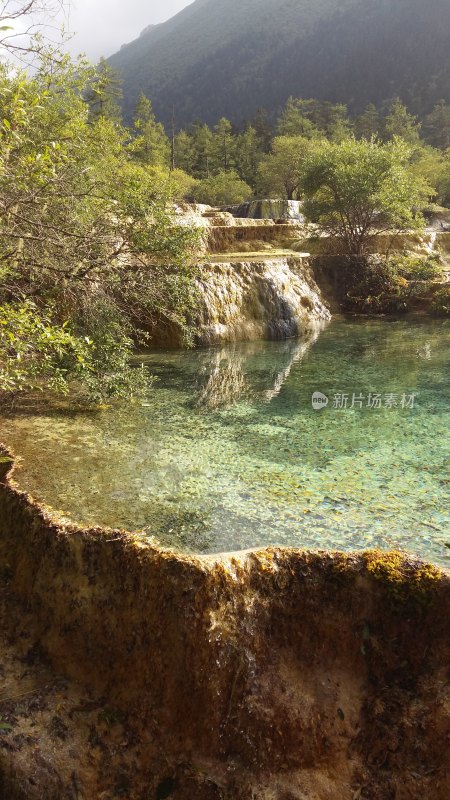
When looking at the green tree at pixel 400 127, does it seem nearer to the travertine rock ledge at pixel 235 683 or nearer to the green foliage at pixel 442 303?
the green foliage at pixel 442 303

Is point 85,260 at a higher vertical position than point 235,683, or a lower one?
higher

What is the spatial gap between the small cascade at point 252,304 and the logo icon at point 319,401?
6665 mm

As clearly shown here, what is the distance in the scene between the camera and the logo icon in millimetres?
10078

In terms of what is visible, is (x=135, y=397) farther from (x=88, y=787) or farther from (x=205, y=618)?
(x=88, y=787)

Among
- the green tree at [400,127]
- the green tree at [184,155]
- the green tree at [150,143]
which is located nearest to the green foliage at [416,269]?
the green tree at [150,143]

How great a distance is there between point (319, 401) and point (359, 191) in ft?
48.5

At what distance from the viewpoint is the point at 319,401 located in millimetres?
10391

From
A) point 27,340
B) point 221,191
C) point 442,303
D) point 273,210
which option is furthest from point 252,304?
point 221,191

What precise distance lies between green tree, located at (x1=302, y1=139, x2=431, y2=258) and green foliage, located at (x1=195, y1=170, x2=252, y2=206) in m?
28.6

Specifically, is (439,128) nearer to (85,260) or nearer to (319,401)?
(319,401)

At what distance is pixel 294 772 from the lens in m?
4.52

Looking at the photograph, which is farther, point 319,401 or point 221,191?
point 221,191

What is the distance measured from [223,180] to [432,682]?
178ft

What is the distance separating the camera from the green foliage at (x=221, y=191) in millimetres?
51531
